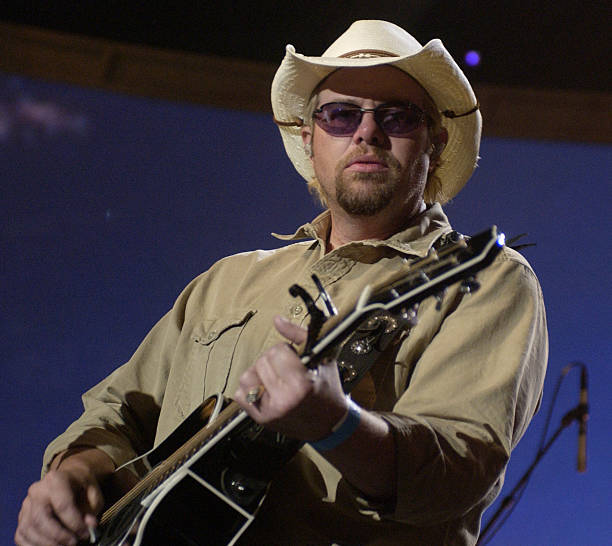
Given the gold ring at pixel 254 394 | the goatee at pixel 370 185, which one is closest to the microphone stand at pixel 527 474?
the goatee at pixel 370 185

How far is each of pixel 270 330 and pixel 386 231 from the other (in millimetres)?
423

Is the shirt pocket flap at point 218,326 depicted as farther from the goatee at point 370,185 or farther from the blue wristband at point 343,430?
the blue wristband at point 343,430

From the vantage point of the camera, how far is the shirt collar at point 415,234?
174 cm

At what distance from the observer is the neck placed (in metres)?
1.91

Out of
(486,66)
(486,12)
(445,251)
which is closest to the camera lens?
(445,251)

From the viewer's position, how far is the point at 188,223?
402 cm

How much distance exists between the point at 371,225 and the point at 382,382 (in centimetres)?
54

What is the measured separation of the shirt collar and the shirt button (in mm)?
202

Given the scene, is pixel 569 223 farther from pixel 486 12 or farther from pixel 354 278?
pixel 354 278

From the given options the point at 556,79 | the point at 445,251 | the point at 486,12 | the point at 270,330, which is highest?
the point at 486,12

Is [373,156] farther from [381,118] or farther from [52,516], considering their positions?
[52,516]

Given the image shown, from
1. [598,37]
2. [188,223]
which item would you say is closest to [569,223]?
[598,37]

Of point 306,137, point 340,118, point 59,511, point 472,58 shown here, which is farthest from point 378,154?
point 472,58

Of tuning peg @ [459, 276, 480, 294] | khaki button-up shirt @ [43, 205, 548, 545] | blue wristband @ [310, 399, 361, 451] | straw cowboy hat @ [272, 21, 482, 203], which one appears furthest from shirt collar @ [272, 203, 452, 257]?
blue wristband @ [310, 399, 361, 451]
